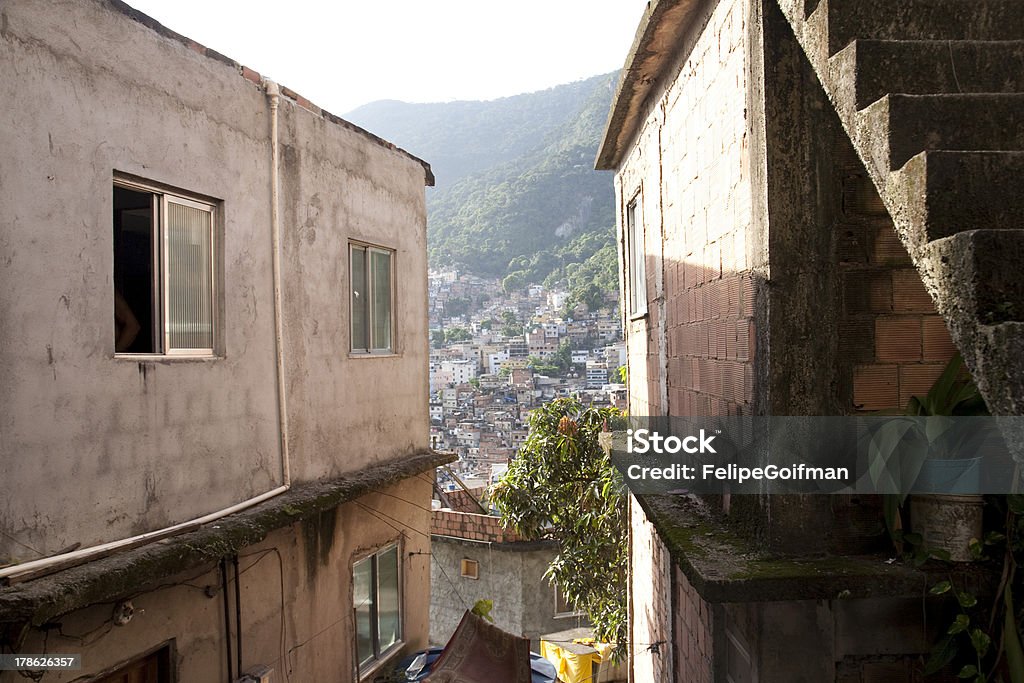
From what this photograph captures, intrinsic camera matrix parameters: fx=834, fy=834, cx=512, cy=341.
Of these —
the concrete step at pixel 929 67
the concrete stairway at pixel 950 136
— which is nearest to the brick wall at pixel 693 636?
the concrete stairway at pixel 950 136

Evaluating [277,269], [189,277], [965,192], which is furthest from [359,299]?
[965,192]

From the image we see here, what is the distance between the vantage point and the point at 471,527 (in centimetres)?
1681

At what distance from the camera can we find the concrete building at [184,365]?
455 centimetres

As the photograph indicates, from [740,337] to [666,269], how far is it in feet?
6.87

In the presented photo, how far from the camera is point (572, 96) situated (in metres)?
90.6

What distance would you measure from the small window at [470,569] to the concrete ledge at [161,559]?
9.81 meters

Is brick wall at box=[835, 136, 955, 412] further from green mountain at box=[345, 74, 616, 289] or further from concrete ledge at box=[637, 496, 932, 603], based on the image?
green mountain at box=[345, 74, 616, 289]

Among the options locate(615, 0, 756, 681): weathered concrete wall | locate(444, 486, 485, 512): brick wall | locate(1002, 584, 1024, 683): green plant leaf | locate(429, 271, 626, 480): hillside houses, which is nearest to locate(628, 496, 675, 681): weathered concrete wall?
locate(615, 0, 756, 681): weathered concrete wall

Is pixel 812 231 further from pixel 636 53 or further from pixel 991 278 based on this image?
pixel 636 53

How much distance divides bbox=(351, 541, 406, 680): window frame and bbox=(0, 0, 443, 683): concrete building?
0.14ft

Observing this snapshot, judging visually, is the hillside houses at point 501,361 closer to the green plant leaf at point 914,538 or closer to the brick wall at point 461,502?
the brick wall at point 461,502

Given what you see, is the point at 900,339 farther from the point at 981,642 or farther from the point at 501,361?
the point at 501,361

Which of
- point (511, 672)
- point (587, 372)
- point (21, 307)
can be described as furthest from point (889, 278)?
point (587, 372)

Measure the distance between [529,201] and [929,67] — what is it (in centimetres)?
5873
